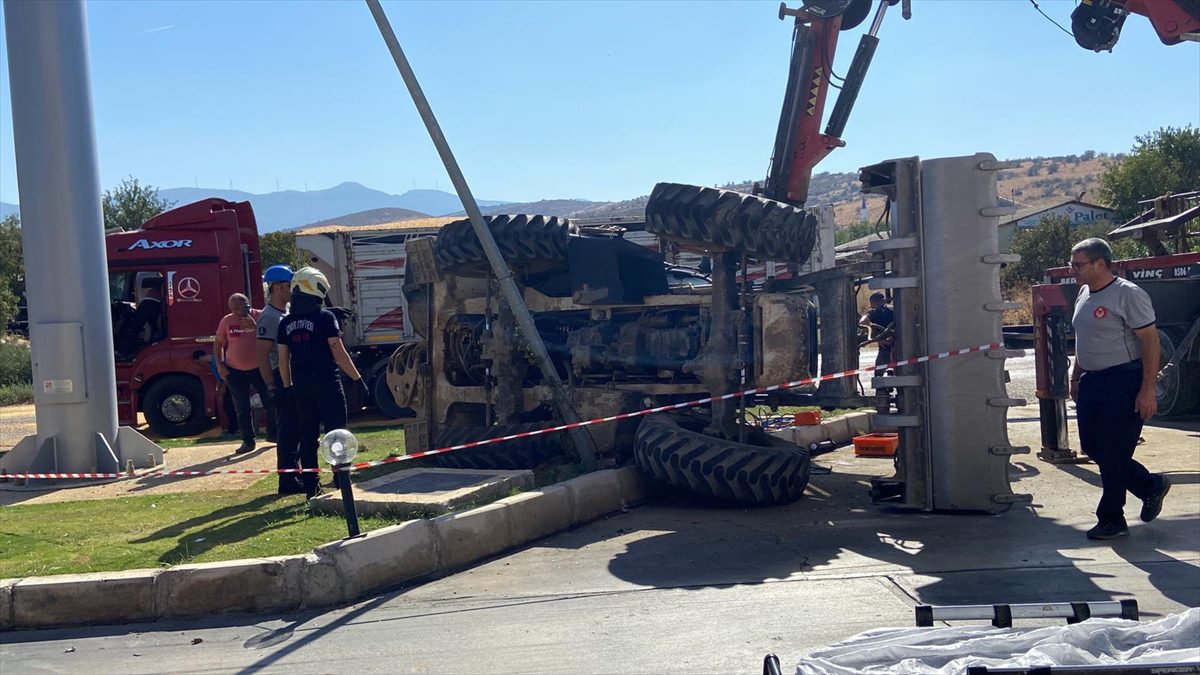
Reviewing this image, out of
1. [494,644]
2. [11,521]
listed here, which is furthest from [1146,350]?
[11,521]

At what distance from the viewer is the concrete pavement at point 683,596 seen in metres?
4.92

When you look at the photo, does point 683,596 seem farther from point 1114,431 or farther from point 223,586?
point 1114,431

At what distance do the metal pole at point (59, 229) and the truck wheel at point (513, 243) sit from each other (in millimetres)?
3306

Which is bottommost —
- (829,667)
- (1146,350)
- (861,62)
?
(829,667)

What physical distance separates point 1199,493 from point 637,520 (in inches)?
156

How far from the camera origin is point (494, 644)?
5.05 meters

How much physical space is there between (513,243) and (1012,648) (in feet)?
21.5

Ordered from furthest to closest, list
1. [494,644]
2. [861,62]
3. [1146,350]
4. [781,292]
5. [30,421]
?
[30,421]
[861,62]
[781,292]
[1146,350]
[494,644]

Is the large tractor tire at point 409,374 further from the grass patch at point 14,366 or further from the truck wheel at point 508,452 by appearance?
the grass patch at point 14,366

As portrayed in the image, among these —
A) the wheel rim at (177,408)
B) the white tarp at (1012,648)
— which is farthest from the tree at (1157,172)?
the white tarp at (1012,648)

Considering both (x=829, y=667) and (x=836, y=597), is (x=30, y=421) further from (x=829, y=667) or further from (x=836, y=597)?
(x=829, y=667)

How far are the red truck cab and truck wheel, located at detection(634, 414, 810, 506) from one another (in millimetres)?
9050

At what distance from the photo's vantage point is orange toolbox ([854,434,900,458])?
1029 centimetres

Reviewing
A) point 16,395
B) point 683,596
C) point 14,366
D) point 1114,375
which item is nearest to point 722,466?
point 683,596
